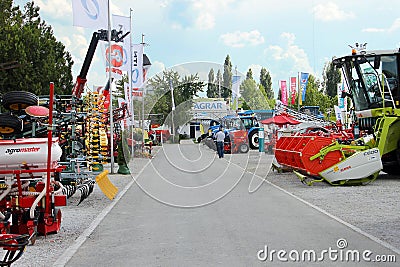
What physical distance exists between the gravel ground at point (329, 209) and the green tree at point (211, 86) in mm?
3606

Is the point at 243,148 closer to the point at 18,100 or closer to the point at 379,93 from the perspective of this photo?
the point at 379,93

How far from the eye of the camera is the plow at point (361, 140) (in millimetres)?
16969

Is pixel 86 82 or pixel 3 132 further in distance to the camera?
pixel 86 82

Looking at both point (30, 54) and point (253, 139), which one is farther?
point (253, 139)

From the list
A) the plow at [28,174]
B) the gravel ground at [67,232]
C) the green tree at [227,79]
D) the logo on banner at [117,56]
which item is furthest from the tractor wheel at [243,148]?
the plow at [28,174]

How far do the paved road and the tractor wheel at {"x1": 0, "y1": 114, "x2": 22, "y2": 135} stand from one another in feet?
8.84

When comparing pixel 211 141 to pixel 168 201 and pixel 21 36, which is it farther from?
pixel 168 201

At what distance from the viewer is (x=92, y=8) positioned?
21484mm

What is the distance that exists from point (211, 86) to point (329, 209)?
460 centimetres

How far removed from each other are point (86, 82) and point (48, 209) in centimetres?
1372

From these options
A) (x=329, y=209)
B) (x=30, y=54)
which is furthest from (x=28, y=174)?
(x=30, y=54)

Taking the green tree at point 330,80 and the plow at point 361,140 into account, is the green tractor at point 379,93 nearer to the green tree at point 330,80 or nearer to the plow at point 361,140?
the plow at point 361,140

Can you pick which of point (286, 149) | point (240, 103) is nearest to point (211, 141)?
point (286, 149)

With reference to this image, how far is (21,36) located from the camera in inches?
1329
